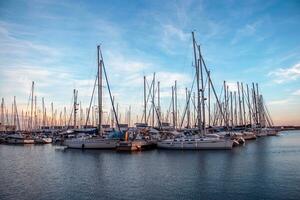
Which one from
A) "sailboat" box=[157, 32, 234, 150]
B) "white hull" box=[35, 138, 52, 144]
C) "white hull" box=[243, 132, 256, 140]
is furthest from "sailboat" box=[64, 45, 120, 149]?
"white hull" box=[243, 132, 256, 140]

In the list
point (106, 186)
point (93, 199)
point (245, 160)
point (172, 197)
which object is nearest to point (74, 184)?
point (106, 186)

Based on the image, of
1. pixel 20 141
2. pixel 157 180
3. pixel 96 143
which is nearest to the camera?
pixel 157 180

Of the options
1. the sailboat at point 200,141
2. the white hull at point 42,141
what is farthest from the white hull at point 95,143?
the white hull at point 42,141

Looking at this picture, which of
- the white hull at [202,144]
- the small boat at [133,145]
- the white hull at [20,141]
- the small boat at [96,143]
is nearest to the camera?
the white hull at [202,144]

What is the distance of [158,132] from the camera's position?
263 ft

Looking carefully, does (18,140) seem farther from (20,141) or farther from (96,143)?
(96,143)

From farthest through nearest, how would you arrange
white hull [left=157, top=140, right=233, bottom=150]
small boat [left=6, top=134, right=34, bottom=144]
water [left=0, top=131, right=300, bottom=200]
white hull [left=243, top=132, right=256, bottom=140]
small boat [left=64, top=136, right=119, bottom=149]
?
small boat [left=6, top=134, right=34, bottom=144] < white hull [left=243, top=132, right=256, bottom=140] < small boat [left=64, top=136, right=119, bottom=149] < white hull [left=157, top=140, right=233, bottom=150] < water [left=0, top=131, right=300, bottom=200]

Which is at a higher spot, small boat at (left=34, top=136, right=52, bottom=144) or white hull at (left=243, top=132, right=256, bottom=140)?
white hull at (left=243, top=132, right=256, bottom=140)

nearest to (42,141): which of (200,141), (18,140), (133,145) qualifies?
(18,140)

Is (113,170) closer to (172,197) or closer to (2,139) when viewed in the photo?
(172,197)

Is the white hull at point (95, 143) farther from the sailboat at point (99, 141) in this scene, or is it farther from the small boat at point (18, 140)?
the small boat at point (18, 140)

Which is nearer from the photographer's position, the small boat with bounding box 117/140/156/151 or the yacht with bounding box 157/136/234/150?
the yacht with bounding box 157/136/234/150

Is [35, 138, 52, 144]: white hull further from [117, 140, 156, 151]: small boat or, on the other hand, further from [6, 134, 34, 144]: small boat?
[117, 140, 156, 151]: small boat

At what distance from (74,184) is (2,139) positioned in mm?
89569
